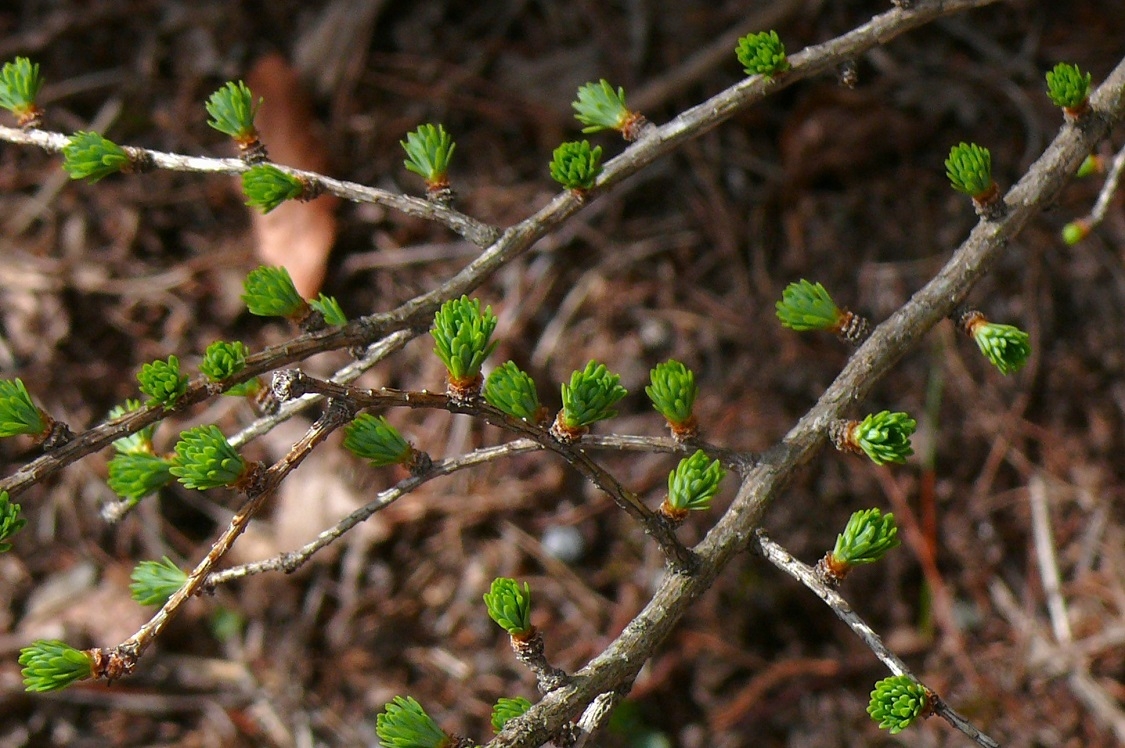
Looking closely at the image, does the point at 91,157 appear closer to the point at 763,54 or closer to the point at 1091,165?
the point at 763,54

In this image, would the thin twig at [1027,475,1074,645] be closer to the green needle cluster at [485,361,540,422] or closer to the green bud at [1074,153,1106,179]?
the green bud at [1074,153,1106,179]

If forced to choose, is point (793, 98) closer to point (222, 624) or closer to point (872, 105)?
point (872, 105)

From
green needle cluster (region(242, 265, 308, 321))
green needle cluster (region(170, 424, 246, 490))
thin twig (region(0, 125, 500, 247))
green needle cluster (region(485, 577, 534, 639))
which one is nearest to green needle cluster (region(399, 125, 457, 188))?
thin twig (region(0, 125, 500, 247))

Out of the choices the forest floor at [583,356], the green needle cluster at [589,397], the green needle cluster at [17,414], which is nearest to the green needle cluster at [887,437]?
the green needle cluster at [589,397]

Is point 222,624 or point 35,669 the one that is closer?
point 35,669

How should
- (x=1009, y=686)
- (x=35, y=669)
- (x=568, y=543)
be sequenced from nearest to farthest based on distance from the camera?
(x=35, y=669) → (x=1009, y=686) → (x=568, y=543)

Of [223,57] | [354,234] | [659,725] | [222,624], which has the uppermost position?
[223,57]

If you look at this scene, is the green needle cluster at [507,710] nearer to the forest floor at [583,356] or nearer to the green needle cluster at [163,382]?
the green needle cluster at [163,382]

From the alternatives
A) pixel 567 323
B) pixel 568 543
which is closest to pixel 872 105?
pixel 567 323
